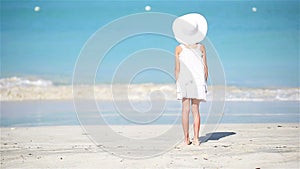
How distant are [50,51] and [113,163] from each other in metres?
15.1

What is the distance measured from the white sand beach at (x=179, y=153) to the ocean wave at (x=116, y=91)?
28.7 feet

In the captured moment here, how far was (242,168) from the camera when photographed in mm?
3574

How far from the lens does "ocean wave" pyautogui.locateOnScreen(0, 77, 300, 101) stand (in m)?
14.6

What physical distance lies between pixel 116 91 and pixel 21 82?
11.6ft

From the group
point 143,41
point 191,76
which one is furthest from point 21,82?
point 191,76

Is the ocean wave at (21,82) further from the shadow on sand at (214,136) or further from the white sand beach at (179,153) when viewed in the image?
the shadow on sand at (214,136)

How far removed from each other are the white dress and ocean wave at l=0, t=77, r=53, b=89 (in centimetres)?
1252

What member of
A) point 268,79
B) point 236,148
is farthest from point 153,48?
point 236,148

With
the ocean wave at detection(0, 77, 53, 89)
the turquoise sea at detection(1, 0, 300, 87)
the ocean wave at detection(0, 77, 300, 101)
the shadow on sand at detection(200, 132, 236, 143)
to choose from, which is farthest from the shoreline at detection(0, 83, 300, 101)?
the shadow on sand at detection(200, 132, 236, 143)

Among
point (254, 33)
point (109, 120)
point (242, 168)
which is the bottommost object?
point (242, 168)

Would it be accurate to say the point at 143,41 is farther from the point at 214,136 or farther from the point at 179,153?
the point at 179,153

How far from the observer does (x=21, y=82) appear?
1698cm

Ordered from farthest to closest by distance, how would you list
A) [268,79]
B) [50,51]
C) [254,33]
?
[50,51] < [254,33] < [268,79]

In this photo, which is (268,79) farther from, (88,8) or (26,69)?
(26,69)
